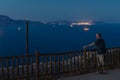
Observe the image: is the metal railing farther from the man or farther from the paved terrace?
the man

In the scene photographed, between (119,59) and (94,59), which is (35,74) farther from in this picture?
(119,59)

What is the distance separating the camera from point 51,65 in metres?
11.0

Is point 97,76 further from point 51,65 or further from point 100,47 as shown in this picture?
point 51,65

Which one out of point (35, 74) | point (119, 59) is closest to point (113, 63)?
point (119, 59)

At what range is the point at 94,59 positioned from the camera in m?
12.6

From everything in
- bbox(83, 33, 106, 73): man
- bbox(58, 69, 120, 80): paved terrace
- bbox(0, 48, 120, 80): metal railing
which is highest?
bbox(83, 33, 106, 73): man

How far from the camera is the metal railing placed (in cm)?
1020

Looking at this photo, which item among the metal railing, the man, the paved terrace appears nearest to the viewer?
the metal railing

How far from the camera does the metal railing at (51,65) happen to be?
10.2 meters

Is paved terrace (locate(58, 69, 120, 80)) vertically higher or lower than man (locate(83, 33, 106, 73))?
lower

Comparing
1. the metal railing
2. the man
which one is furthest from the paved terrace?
the man

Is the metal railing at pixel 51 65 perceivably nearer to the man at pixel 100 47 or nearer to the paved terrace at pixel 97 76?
the paved terrace at pixel 97 76

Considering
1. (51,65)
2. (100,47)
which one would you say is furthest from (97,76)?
(51,65)

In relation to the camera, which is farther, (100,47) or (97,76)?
(100,47)
